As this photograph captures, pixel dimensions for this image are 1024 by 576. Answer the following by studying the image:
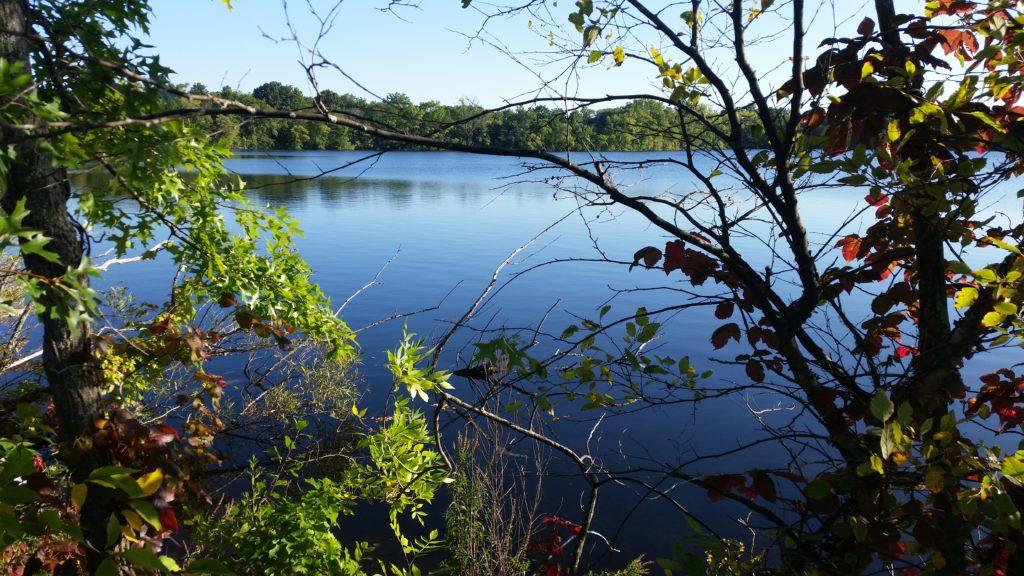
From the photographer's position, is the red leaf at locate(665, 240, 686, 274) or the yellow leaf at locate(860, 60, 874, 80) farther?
the red leaf at locate(665, 240, 686, 274)

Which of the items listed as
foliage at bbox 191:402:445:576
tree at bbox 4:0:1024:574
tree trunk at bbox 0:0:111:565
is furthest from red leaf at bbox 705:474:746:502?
tree trunk at bbox 0:0:111:565

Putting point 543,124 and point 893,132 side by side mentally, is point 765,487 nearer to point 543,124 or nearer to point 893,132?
point 893,132

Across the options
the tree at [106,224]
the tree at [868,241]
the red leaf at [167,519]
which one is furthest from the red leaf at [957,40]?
the red leaf at [167,519]

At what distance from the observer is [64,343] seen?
252cm

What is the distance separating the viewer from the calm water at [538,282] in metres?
7.13

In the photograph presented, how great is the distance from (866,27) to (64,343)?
9.93 ft

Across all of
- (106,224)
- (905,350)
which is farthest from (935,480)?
(106,224)

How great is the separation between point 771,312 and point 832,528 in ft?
1.92

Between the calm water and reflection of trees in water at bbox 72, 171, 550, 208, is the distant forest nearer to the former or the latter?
the calm water

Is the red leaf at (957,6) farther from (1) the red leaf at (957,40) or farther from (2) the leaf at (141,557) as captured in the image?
(2) the leaf at (141,557)

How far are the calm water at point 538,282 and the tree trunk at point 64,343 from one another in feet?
2.71

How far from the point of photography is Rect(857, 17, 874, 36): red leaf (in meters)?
1.84

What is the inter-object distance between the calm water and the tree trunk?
0.83 m

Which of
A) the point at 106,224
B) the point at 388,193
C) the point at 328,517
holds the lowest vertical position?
the point at 388,193
